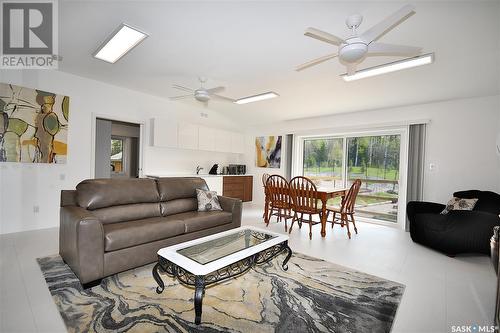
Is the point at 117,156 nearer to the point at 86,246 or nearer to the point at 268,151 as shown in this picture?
the point at 268,151

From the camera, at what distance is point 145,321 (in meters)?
1.64

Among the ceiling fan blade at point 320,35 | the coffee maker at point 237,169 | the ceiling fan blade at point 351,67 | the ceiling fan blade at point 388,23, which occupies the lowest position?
the coffee maker at point 237,169

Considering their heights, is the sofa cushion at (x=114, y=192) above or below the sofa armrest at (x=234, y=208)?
above

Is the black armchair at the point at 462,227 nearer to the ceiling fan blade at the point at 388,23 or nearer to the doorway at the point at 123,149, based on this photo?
the ceiling fan blade at the point at 388,23

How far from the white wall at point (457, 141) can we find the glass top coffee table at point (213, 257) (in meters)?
3.50

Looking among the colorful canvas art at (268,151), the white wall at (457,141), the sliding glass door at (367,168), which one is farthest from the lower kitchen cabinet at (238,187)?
the white wall at (457,141)

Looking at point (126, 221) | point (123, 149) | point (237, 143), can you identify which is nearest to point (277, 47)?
point (126, 221)

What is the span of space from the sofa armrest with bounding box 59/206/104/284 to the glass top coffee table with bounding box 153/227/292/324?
0.55 metres

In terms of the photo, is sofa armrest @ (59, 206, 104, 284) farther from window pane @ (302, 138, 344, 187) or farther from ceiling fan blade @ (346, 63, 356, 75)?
window pane @ (302, 138, 344, 187)

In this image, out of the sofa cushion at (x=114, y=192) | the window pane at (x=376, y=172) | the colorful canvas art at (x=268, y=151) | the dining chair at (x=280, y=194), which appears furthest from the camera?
the colorful canvas art at (x=268, y=151)

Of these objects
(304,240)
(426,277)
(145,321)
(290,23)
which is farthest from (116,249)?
(426,277)

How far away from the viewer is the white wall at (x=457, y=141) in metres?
3.67

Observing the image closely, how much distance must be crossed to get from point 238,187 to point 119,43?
169 inches

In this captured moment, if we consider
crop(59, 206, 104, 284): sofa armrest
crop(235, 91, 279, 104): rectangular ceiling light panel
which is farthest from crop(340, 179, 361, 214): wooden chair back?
crop(59, 206, 104, 284): sofa armrest
